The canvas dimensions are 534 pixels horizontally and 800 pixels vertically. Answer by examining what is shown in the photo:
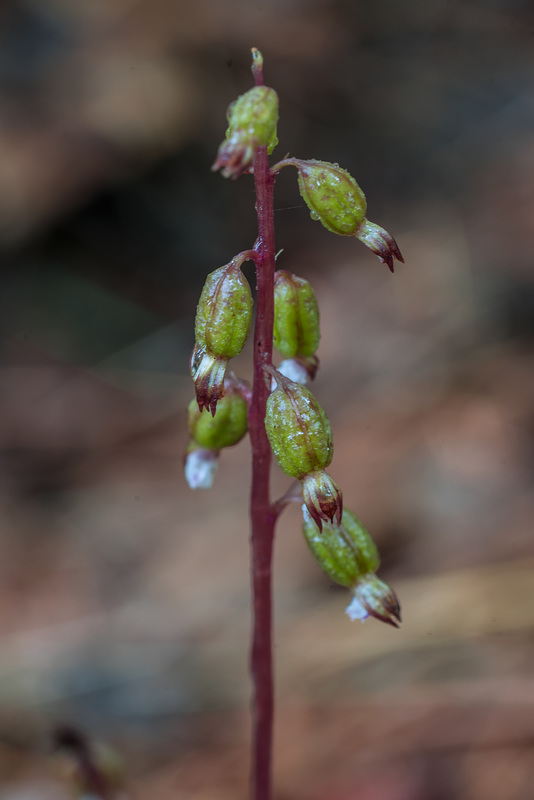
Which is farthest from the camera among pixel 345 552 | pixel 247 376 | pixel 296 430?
pixel 247 376

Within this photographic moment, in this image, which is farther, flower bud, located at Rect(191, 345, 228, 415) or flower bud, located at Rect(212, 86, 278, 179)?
flower bud, located at Rect(191, 345, 228, 415)

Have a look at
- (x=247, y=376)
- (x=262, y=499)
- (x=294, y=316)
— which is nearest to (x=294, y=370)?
(x=294, y=316)

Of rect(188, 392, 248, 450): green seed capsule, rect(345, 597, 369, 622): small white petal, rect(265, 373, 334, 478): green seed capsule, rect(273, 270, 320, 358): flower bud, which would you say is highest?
rect(273, 270, 320, 358): flower bud

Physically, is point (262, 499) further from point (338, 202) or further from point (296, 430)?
point (338, 202)

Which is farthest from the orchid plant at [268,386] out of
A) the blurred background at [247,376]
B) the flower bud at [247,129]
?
the blurred background at [247,376]

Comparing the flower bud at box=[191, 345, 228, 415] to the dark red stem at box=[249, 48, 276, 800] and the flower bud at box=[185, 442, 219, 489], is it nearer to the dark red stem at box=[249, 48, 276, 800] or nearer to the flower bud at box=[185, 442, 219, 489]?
the dark red stem at box=[249, 48, 276, 800]

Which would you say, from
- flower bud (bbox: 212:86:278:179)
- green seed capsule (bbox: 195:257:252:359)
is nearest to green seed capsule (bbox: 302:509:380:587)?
green seed capsule (bbox: 195:257:252:359)
